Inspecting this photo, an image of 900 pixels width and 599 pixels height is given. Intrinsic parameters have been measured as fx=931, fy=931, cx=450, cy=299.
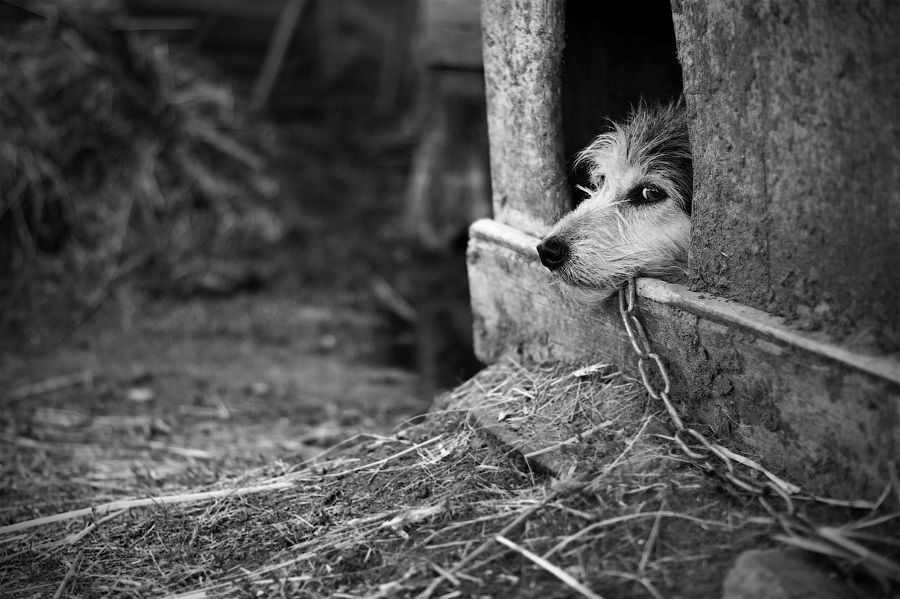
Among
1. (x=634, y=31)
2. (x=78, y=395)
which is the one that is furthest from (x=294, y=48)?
(x=634, y=31)

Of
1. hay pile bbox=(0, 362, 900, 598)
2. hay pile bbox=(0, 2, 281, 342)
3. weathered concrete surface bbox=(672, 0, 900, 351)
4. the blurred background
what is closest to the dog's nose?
hay pile bbox=(0, 362, 900, 598)

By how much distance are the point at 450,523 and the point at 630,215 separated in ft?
4.73

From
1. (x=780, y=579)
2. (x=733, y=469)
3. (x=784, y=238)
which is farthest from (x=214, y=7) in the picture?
(x=780, y=579)

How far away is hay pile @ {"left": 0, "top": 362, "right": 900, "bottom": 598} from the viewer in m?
2.65

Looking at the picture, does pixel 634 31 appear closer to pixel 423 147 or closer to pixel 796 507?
pixel 796 507

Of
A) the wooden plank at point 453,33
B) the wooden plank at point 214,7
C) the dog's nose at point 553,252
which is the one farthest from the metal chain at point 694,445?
the wooden plank at point 214,7

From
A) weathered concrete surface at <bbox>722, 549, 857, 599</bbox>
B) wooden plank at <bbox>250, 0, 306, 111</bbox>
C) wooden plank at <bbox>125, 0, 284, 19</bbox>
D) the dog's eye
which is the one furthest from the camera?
wooden plank at <bbox>250, 0, 306, 111</bbox>

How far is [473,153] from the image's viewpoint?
868 cm

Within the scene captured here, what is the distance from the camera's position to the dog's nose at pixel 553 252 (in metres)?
3.59

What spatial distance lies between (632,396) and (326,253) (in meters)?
5.82

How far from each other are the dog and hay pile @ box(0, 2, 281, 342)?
5.30 meters

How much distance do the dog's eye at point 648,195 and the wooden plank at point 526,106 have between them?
1.02 feet

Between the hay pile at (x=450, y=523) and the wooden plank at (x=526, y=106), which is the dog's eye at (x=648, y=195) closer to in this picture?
the wooden plank at (x=526, y=106)

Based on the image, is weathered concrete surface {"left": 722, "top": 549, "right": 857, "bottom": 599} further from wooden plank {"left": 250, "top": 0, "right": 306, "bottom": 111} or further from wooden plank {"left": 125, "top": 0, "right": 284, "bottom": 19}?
wooden plank {"left": 125, "top": 0, "right": 284, "bottom": 19}
